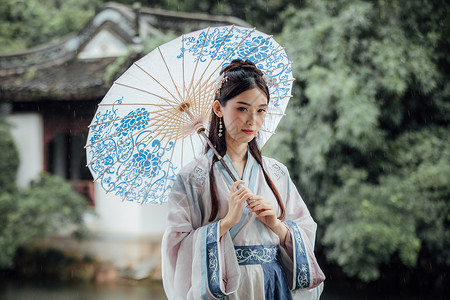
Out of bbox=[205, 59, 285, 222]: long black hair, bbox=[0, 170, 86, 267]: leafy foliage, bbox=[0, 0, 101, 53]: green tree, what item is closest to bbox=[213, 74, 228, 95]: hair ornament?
bbox=[205, 59, 285, 222]: long black hair

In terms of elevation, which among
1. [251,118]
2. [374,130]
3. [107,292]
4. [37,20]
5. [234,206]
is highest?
[37,20]

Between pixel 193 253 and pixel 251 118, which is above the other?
pixel 251 118

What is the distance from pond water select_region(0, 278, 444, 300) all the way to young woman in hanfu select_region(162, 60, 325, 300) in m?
4.35

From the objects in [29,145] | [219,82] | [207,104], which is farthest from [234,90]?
[29,145]

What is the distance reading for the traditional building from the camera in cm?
666

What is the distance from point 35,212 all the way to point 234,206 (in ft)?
18.5

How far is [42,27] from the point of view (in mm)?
8781

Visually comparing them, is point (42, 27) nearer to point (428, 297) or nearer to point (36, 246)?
point (36, 246)

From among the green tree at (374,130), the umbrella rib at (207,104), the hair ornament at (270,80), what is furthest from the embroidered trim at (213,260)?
the green tree at (374,130)

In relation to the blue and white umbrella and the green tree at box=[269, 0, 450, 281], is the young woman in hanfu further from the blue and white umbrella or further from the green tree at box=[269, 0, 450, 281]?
the green tree at box=[269, 0, 450, 281]

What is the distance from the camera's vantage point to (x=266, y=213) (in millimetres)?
1656

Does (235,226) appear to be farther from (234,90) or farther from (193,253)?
(234,90)

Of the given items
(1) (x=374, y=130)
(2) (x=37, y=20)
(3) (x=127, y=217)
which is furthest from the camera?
(2) (x=37, y=20)

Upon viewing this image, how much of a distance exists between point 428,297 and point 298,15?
3770mm
